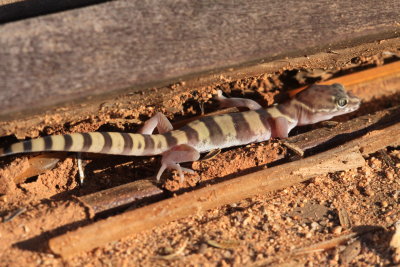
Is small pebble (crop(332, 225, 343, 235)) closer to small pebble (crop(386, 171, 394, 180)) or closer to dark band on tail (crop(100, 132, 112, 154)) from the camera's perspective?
small pebble (crop(386, 171, 394, 180))

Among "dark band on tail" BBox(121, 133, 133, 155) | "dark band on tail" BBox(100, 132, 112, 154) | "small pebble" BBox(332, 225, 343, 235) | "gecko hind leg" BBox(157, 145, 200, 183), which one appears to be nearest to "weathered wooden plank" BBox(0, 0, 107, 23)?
"dark band on tail" BBox(100, 132, 112, 154)

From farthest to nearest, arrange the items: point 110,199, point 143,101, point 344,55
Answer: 1. point 344,55
2. point 143,101
3. point 110,199

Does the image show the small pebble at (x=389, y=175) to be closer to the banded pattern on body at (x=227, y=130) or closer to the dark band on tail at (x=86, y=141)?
the banded pattern on body at (x=227, y=130)

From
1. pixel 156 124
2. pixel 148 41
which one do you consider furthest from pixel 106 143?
pixel 148 41

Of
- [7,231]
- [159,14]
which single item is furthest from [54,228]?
[159,14]

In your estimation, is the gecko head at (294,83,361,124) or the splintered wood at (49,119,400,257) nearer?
the splintered wood at (49,119,400,257)

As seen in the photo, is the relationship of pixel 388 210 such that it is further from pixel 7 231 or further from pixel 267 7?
pixel 7 231

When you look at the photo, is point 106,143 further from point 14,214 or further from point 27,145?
point 14,214
